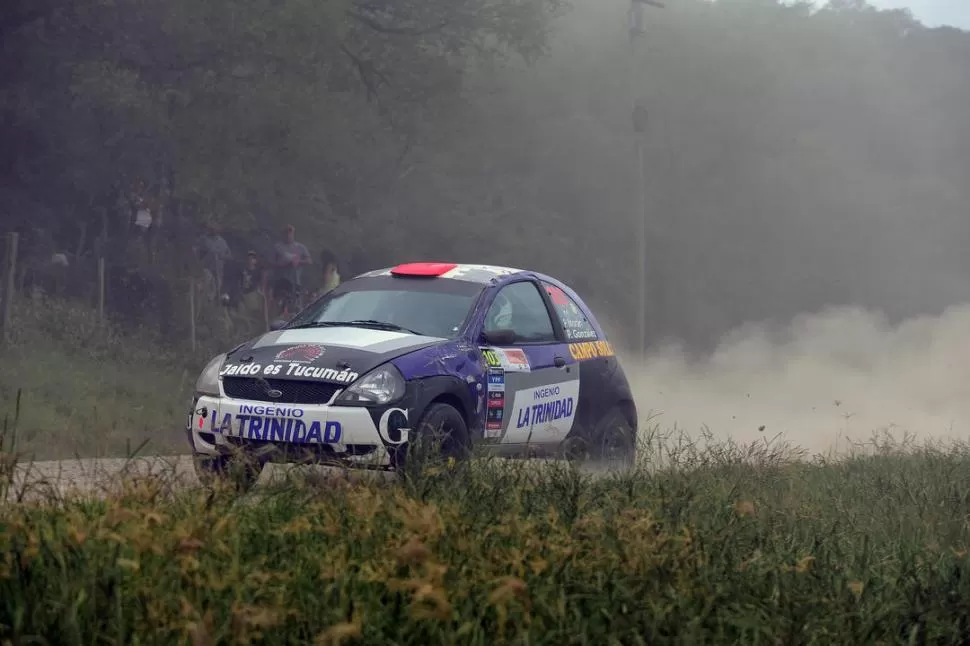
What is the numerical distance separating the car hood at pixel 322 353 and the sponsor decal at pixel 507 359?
Answer: 41 cm

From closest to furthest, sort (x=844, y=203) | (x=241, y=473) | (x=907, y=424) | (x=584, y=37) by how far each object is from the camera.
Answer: (x=241, y=473) < (x=907, y=424) < (x=584, y=37) < (x=844, y=203)

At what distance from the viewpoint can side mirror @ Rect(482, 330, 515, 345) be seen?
9.29 meters

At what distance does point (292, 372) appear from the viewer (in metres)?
8.38

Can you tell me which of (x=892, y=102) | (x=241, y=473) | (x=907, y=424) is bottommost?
(x=907, y=424)

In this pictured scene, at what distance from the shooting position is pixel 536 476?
7.18 metres

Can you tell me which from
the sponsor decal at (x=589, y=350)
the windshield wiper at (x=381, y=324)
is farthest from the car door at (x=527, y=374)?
the windshield wiper at (x=381, y=324)

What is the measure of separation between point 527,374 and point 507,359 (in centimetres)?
21

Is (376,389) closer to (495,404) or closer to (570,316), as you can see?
(495,404)

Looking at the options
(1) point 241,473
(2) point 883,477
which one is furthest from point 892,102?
(1) point 241,473

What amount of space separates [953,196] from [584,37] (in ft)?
80.1

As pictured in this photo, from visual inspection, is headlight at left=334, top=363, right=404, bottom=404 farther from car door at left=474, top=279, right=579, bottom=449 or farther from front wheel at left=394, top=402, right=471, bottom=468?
car door at left=474, top=279, right=579, bottom=449

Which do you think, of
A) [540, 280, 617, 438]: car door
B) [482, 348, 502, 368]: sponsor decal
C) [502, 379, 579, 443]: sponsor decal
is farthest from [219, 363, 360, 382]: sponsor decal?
[540, 280, 617, 438]: car door

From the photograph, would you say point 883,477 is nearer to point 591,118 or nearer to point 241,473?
point 241,473

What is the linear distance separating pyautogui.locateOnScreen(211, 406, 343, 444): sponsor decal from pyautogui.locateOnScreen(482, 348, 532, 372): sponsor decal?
153 centimetres
